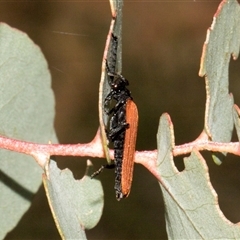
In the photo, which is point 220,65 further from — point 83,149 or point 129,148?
point 83,149

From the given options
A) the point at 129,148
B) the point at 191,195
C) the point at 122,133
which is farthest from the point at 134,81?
the point at 191,195

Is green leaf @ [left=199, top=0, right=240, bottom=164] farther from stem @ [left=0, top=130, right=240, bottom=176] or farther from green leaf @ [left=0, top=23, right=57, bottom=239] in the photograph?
green leaf @ [left=0, top=23, right=57, bottom=239]

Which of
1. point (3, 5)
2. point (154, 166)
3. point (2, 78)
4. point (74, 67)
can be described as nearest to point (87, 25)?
point (74, 67)

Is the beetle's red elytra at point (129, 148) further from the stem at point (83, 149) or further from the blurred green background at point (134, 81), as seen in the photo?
the blurred green background at point (134, 81)

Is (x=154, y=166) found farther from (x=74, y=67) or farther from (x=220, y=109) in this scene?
(x=74, y=67)

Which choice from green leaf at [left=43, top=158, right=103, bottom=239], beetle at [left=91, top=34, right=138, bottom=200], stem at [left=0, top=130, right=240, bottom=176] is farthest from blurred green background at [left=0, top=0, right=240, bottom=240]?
stem at [left=0, top=130, right=240, bottom=176]

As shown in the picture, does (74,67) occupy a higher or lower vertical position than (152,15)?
lower
